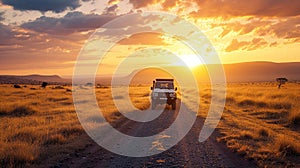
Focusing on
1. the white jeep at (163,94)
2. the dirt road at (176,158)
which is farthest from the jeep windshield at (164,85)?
the dirt road at (176,158)

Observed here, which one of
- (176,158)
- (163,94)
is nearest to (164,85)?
(163,94)

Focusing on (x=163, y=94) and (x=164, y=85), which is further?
(x=164, y=85)

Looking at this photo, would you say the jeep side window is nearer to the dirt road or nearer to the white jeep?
the white jeep

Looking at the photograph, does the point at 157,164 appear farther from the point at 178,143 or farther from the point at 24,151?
the point at 24,151

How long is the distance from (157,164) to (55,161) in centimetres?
298

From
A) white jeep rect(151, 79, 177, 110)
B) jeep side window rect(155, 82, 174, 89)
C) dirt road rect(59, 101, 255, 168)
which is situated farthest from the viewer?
jeep side window rect(155, 82, 174, 89)

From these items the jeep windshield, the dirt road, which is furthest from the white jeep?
the dirt road

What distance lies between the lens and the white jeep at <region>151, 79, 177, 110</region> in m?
25.5

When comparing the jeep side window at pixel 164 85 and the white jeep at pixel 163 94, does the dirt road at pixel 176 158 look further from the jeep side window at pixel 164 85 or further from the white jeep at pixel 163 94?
the jeep side window at pixel 164 85

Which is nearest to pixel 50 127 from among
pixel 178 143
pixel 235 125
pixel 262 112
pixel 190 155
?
pixel 178 143

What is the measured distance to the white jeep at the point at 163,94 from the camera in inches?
1005

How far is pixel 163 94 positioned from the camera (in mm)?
25953

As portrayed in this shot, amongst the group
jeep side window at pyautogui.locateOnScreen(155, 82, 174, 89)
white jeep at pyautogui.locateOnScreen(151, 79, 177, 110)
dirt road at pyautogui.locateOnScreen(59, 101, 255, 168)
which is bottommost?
dirt road at pyautogui.locateOnScreen(59, 101, 255, 168)

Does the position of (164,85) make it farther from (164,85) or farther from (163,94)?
(163,94)
